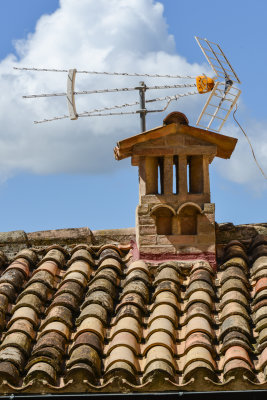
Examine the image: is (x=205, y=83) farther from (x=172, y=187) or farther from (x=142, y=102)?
(x=172, y=187)

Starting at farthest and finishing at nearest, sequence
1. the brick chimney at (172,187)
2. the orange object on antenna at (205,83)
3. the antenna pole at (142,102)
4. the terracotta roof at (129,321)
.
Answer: the antenna pole at (142,102), the orange object on antenna at (205,83), the brick chimney at (172,187), the terracotta roof at (129,321)

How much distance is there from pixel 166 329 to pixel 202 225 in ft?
6.88

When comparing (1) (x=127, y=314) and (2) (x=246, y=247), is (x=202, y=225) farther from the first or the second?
(1) (x=127, y=314)

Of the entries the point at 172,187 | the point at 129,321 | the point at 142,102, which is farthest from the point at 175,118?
the point at 129,321

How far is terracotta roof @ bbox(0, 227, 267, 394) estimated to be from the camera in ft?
26.8

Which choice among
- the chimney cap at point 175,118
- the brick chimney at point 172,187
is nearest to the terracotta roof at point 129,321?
the brick chimney at point 172,187

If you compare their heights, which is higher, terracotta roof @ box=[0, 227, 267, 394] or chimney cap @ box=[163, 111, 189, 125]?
chimney cap @ box=[163, 111, 189, 125]

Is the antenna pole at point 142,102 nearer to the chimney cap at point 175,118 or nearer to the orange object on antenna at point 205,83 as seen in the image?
the orange object on antenna at point 205,83

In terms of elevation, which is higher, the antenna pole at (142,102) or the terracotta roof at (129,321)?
the antenna pole at (142,102)

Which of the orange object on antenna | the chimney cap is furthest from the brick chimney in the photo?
the orange object on antenna

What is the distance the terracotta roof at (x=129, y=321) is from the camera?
26.8ft

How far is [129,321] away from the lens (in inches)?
362

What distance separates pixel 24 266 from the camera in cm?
1078

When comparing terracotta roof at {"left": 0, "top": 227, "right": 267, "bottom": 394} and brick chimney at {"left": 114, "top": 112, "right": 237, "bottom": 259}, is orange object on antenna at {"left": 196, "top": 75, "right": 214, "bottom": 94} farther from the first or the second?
terracotta roof at {"left": 0, "top": 227, "right": 267, "bottom": 394}
